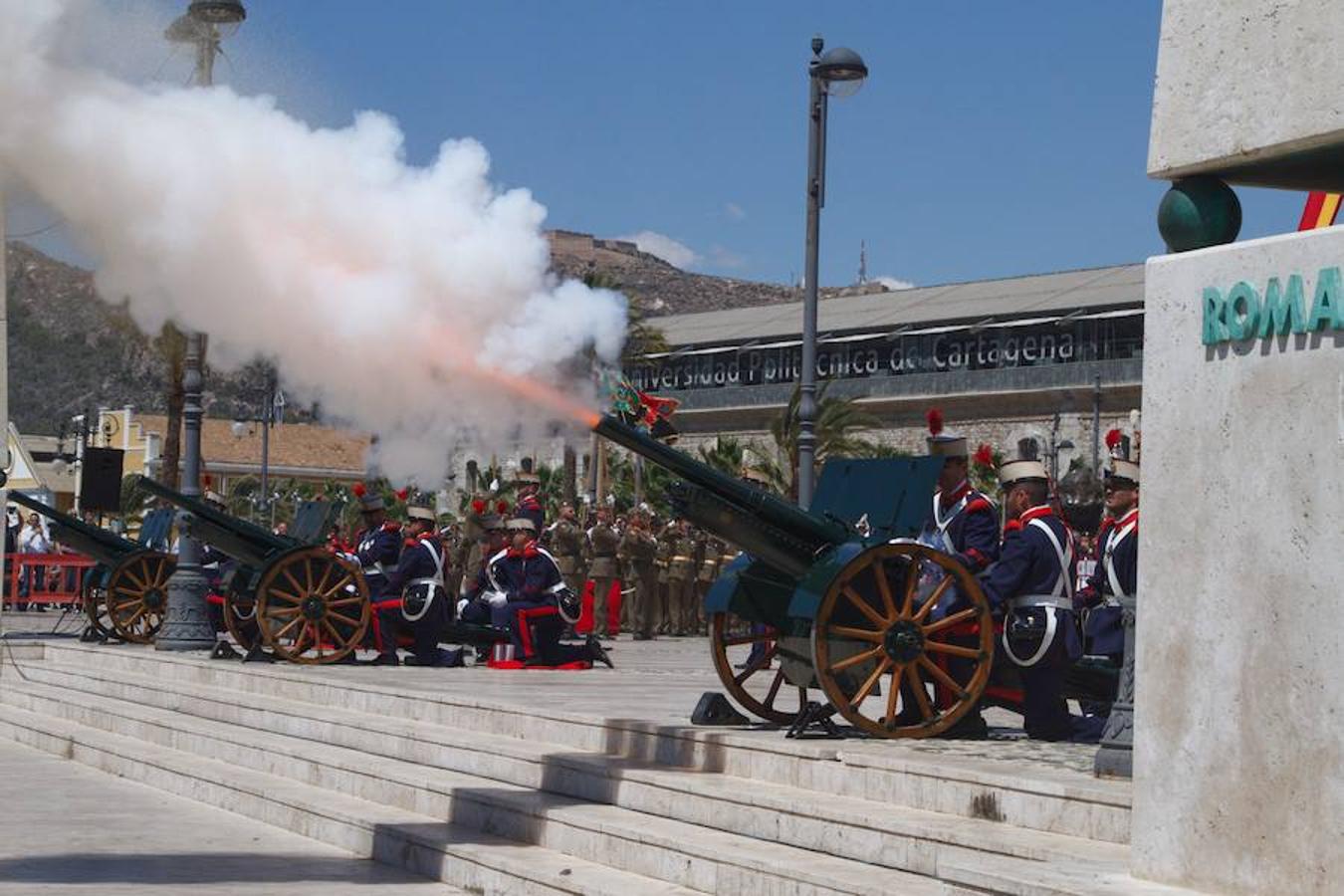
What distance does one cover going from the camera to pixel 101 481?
25266 millimetres

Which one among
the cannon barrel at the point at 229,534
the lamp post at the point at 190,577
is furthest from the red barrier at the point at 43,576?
the cannon barrel at the point at 229,534

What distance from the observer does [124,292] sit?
13.0 metres

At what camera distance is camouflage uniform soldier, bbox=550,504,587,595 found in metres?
28.6

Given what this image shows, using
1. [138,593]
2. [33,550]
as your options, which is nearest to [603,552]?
[138,593]

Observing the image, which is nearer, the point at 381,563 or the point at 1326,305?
the point at 1326,305

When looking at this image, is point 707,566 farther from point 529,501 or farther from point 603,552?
point 529,501

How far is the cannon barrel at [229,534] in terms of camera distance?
19.1 meters

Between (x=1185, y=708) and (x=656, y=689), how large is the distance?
9416mm

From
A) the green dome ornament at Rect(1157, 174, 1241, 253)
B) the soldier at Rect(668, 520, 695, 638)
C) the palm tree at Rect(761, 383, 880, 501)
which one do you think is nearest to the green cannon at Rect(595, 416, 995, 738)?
the green dome ornament at Rect(1157, 174, 1241, 253)

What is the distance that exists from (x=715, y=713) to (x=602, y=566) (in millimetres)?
16691

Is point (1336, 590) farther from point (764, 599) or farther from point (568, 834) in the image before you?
point (764, 599)

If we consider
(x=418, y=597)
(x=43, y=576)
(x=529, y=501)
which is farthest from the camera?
(x=43, y=576)

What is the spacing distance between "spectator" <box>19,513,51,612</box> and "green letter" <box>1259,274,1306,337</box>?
2866cm

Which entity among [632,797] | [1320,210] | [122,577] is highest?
[1320,210]
